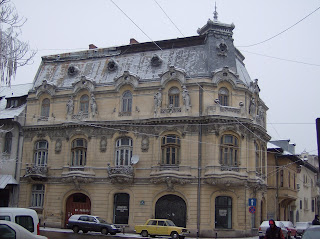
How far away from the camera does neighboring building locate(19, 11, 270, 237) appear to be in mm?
35594

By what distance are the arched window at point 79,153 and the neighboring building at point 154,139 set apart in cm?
9

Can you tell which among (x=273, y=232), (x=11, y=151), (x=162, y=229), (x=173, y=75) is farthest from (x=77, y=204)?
(x=273, y=232)

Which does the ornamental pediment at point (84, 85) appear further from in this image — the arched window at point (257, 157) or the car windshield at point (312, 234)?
the car windshield at point (312, 234)

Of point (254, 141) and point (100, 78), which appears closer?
point (254, 141)

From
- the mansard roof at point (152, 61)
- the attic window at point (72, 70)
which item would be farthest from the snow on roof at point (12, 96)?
the attic window at point (72, 70)

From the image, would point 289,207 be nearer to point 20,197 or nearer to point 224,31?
point 224,31

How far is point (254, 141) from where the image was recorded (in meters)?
38.2

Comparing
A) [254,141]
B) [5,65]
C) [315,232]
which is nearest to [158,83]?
[254,141]

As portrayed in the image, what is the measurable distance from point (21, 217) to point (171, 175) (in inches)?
774

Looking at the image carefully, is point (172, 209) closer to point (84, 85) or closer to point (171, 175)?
point (171, 175)

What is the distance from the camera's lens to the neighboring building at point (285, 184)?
46.5m

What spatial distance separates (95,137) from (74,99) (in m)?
4.37

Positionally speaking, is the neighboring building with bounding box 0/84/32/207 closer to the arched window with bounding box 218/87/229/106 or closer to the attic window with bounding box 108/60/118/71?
the attic window with bounding box 108/60/118/71

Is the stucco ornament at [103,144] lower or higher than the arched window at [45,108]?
lower
